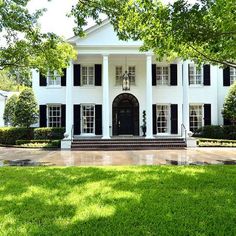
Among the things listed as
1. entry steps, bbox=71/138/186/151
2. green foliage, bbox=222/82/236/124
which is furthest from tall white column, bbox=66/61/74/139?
green foliage, bbox=222/82/236/124

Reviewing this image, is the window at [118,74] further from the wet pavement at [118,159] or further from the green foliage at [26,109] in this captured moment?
the wet pavement at [118,159]

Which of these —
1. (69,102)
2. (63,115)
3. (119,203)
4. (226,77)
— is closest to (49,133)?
(63,115)

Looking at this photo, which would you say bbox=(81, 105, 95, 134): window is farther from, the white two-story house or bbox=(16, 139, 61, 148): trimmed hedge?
bbox=(16, 139, 61, 148): trimmed hedge

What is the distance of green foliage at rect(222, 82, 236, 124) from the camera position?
20.9 metres

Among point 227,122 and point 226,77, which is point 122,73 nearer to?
point 226,77

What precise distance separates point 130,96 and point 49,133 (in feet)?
20.3

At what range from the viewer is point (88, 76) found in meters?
22.5

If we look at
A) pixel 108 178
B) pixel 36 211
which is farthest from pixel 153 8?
pixel 36 211

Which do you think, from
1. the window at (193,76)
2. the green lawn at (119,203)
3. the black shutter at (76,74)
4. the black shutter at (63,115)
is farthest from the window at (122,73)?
the green lawn at (119,203)

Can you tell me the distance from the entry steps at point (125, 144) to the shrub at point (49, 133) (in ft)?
7.43

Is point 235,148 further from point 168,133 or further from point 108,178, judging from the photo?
point 108,178

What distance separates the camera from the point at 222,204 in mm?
5516

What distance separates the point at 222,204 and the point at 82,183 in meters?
3.25

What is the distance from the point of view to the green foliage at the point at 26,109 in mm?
21406
